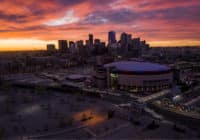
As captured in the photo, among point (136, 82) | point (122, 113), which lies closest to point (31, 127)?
point (122, 113)

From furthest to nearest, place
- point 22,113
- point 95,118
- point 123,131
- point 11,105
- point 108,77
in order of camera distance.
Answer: point 108,77 < point 11,105 < point 22,113 < point 95,118 < point 123,131

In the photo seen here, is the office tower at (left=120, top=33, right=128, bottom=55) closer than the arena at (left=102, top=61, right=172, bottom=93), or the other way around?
the arena at (left=102, top=61, right=172, bottom=93)

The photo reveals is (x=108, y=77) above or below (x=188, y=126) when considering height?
above

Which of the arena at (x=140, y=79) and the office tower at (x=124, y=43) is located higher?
the office tower at (x=124, y=43)

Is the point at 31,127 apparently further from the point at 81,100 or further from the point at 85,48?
the point at 85,48

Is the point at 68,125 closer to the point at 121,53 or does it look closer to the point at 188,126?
the point at 188,126

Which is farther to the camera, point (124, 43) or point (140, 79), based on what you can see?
point (124, 43)

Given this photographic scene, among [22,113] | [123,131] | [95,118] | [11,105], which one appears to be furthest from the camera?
[11,105]

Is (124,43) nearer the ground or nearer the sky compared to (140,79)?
nearer the sky

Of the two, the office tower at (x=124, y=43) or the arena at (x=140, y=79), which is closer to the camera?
the arena at (x=140, y=79)

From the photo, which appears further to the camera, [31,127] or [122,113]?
[122,113]

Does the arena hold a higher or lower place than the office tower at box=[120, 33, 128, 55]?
lower
